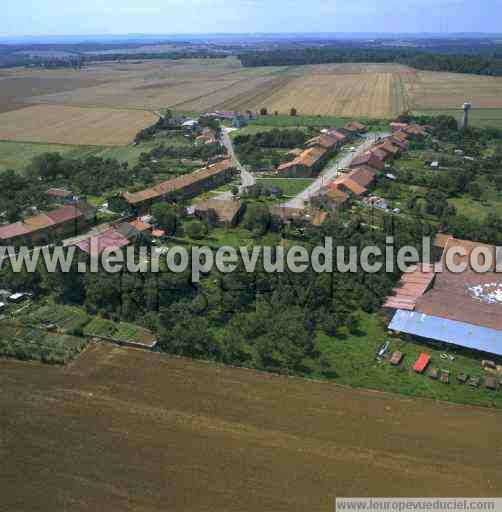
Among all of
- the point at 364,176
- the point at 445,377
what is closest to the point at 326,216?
the point at 364,176

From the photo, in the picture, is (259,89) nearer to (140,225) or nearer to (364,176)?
(364,176)

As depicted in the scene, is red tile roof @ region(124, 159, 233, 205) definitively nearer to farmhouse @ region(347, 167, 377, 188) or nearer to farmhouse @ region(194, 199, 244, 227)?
farmhouse @ region(194, 199, 244, 227)

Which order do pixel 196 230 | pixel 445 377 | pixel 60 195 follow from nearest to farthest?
1. pixel 445 377
2. pixel 196 230
3. pixel 60 195

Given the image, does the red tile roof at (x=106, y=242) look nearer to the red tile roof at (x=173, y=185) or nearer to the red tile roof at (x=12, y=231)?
the red tile roof at (x=12, y=231)

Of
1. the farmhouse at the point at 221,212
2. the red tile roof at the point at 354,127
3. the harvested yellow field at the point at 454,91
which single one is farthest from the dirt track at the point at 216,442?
the harvested yellow field at the point at 454,91

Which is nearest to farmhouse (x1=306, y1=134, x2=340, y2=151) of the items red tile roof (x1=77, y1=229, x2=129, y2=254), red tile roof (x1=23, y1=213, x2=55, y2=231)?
red tile roof (x1=77, y1=229, x2=129, y2=254)
